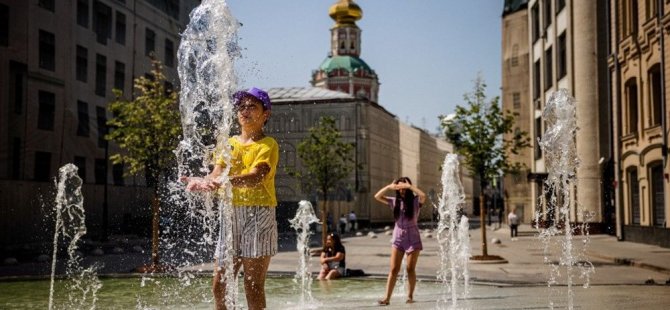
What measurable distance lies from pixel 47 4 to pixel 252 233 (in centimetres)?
3094

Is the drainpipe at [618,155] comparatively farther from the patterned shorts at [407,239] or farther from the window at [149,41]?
the window at [149,41]

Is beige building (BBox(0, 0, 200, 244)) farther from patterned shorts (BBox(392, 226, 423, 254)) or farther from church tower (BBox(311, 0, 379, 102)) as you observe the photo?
church tower (BBox(311, 0, 379, 102))

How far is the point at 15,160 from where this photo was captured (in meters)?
30.4

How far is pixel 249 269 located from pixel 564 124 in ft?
32.2

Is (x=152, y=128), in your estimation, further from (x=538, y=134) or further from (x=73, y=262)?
(x=538, y=134)

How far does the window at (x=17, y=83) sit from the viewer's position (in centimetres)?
2931

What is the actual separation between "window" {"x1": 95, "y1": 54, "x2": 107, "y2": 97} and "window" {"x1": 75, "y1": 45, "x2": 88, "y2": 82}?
1.13 m

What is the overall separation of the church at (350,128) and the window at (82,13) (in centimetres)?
1417

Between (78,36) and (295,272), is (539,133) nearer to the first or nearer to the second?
(78,36)

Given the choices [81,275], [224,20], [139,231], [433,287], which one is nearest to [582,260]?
[433,287]

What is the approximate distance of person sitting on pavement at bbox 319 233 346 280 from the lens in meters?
14.2

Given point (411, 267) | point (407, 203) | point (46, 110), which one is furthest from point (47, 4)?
point (411, 267)

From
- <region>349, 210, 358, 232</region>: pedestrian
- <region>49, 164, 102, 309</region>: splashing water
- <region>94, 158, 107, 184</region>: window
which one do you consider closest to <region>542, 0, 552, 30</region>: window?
<region>349, 210, 358, 232</region>: pedestrian

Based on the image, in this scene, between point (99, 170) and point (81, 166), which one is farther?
point (99, 170)
